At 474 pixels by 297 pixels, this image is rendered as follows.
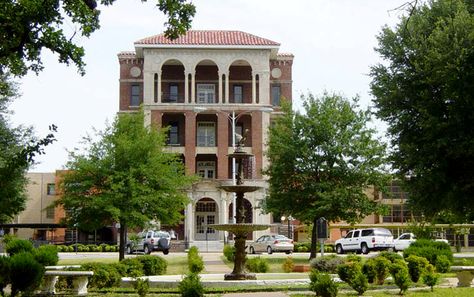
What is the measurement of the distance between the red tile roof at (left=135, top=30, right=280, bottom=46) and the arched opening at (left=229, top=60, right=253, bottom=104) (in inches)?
112

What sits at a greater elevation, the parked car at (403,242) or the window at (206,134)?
the window at (206,134)

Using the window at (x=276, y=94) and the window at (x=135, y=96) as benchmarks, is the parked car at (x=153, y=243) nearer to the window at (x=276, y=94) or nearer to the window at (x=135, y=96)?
the window at (x=135, y=96)

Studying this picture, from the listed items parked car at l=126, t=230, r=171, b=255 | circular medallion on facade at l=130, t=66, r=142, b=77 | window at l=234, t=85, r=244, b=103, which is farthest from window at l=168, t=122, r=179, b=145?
parked car at l=126, t=230, r=171, b=255

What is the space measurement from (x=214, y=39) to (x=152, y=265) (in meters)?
43.9

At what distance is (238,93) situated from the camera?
225ft

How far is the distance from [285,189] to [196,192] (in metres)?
25.1

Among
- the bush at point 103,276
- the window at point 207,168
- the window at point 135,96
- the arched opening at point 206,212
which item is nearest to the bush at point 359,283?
the bush at point 103,276

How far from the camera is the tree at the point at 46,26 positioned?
1316cm

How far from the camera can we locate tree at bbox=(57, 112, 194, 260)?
33.1 m

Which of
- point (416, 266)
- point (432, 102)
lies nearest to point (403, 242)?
point (432, 102)

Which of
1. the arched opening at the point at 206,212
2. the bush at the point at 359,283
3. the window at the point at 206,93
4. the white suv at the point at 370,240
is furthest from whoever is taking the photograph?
the window at the point at 206,93

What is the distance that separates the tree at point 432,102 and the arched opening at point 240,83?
37296 millimetres

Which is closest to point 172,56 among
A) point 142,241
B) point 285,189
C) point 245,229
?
point 142,241

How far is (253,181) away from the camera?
2426 inches
